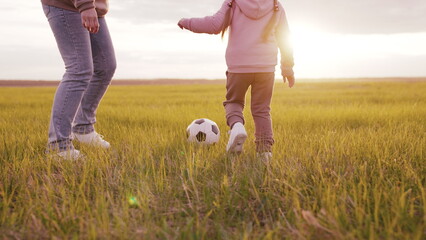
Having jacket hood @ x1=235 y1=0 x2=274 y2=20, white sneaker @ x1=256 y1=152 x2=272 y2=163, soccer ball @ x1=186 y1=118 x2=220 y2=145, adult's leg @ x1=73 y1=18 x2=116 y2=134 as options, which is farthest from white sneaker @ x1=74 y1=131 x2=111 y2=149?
jacket hood @ x1=235 y1=0 x2=274 y2=20

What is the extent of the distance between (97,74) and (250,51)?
1.58 m

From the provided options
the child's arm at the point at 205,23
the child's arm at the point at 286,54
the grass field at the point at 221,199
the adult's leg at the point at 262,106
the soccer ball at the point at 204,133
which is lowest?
the grass field at the point at 221,199

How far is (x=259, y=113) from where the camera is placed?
3.25 metres

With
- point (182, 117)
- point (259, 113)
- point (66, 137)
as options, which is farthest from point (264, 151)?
point (182, 117)

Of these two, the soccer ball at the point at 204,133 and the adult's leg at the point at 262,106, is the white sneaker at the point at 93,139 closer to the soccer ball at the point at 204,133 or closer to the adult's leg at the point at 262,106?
the soccer ball at the point at 204,133

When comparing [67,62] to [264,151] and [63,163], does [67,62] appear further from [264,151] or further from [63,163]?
[264,151]

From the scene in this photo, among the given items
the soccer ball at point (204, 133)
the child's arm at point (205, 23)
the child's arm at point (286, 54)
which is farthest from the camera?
the soccer ball at point (204, 133)

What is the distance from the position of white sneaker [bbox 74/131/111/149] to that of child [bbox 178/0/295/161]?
4.11 ft

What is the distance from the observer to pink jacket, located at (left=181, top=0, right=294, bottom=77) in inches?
120

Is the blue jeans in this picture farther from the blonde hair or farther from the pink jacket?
the blonde hair

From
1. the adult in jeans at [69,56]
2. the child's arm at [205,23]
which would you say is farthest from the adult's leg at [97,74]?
the child's arm at [205,23]

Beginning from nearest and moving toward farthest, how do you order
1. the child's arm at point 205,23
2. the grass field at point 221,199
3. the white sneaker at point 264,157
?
the grass field at point 221,199, the white sneaker at point 264,157, the child's arm at point 205,23

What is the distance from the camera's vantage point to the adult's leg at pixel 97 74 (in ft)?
11.2

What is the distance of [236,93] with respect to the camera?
3.22 meters
